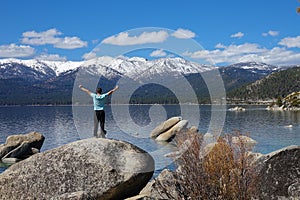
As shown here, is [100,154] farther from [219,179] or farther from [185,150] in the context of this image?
[219,179]

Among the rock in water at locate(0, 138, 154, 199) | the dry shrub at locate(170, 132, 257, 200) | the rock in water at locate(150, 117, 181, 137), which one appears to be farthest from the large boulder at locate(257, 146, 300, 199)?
the rock in water at locate(150, 117, 181, 137)

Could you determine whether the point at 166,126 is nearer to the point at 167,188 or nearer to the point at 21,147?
the point at 21,147

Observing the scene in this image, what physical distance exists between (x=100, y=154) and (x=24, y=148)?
31.8 meters

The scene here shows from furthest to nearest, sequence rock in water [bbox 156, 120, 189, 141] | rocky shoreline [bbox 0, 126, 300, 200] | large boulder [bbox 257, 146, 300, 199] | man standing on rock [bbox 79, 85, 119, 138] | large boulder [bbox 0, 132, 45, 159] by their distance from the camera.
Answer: rock in water [bbox 156, 120, 189, 141]
large boulder [bbox 0, 132, 45, 159]
man standing on rock [bbox 79, 85, 119, 138]
rocky shoreline [bbox 0, 126, 300, 200]
large boulder [bbox 257, 146, 300, 199]

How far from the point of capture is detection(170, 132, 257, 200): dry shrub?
36.1ft

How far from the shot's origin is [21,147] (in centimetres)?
4209

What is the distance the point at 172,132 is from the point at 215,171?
47007mm

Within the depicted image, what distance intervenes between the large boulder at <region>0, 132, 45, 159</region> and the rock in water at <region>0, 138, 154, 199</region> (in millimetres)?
29908

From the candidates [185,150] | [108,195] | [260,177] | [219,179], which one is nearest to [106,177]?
[108,195]

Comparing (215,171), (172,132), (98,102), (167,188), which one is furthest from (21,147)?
(215,171)

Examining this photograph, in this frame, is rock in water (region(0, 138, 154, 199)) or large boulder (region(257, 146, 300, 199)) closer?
large boulder (region(257, 146, 300, 199))

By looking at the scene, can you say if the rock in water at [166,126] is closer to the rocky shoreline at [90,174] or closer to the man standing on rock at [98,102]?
the man standing on rock at [98,102]

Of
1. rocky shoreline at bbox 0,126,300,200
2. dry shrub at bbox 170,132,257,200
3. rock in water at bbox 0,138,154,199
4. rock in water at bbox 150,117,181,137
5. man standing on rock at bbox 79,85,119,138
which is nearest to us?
dry shrub at bbox 170,132,257,200

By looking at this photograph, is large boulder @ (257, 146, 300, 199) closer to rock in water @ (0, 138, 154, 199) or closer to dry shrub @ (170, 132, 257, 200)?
dry shrub @ (170, 132, 257, 200)
